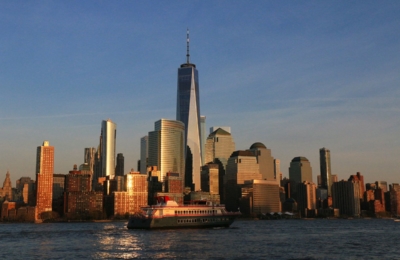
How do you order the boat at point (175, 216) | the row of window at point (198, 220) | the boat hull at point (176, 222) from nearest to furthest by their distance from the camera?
the boat hull at point (176, 222), the boat at point (175, 216), the row of window at point (198, 220)

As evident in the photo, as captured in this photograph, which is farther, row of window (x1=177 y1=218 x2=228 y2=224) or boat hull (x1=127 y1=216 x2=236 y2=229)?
row of window (x1=177 y1=218 x2=228 y2=224)

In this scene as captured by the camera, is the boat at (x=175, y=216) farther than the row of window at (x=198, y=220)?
No

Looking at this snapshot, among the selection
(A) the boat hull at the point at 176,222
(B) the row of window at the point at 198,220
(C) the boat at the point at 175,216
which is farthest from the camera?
(B) the row of window at the point at 198,220

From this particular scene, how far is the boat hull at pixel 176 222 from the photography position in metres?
149

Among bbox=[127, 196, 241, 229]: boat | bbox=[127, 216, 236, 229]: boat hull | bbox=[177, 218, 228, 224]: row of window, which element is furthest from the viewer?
bbox=[177, 218, 228, 224]: row of window

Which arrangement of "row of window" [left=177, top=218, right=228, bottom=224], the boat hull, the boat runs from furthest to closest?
1. "row of window" [left=177, top=218, right=228, bottom=224]
2. the boat
3. the boat hull

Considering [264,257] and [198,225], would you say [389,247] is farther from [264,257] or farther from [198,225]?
[198,225]

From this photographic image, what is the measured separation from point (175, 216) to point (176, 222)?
1.85 m

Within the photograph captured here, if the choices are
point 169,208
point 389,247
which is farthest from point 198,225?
point 389,247

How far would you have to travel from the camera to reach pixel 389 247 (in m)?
106

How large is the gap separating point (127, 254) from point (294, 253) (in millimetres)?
30641

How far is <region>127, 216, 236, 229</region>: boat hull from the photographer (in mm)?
149000

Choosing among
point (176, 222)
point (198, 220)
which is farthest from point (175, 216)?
point (198, 220)

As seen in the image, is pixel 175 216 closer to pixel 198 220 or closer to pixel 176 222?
pixel 176 222
